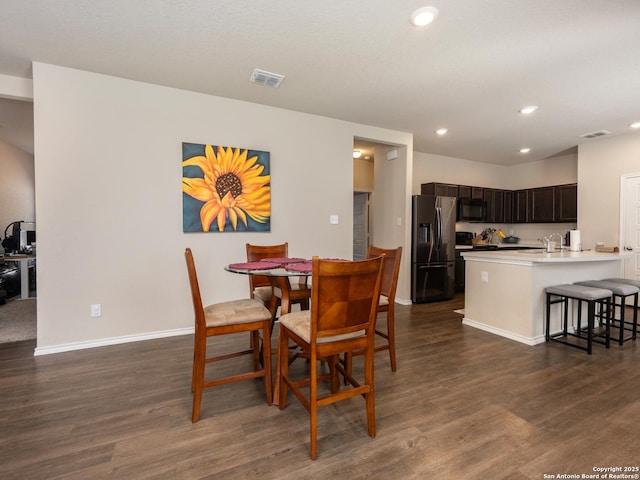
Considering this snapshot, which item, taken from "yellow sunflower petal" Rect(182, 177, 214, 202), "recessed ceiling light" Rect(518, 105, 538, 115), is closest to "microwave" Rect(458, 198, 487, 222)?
"recessed ceiling light" Rect(518, 105, 538, 115)

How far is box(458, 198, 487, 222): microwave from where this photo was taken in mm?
6153

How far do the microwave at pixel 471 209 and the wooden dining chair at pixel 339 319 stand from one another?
5119mm

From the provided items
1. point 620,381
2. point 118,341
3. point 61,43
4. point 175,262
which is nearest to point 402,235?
point 620,381

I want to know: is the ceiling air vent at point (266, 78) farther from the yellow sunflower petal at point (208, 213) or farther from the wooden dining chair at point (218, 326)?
the wooden dining chair at point (218, 326)

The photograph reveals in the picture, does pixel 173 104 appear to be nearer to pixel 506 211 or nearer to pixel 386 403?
pixel 386 403

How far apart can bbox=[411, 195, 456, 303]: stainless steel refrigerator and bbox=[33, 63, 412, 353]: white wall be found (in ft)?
7.17

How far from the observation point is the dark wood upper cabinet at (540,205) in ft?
19.8

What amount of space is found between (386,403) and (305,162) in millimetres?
2959

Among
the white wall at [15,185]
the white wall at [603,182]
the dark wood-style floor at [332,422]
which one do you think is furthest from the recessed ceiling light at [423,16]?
Result: the white wall at [15,185]

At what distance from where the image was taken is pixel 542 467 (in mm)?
1526

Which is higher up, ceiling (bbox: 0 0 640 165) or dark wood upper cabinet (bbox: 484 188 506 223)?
ceiling (bbox: 0 0 640 165)

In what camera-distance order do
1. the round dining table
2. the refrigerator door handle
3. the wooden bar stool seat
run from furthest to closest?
the refrigerator door handle < the wooden bar stool seat < the round dining table

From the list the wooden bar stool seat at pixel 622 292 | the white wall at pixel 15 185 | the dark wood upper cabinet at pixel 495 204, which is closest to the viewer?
the wooden bar stool seat at pixel 622 292

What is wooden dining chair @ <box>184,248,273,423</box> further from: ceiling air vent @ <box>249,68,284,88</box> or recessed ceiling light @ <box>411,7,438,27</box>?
recessed ceiling light @ <box>411,7,438,27</box>
